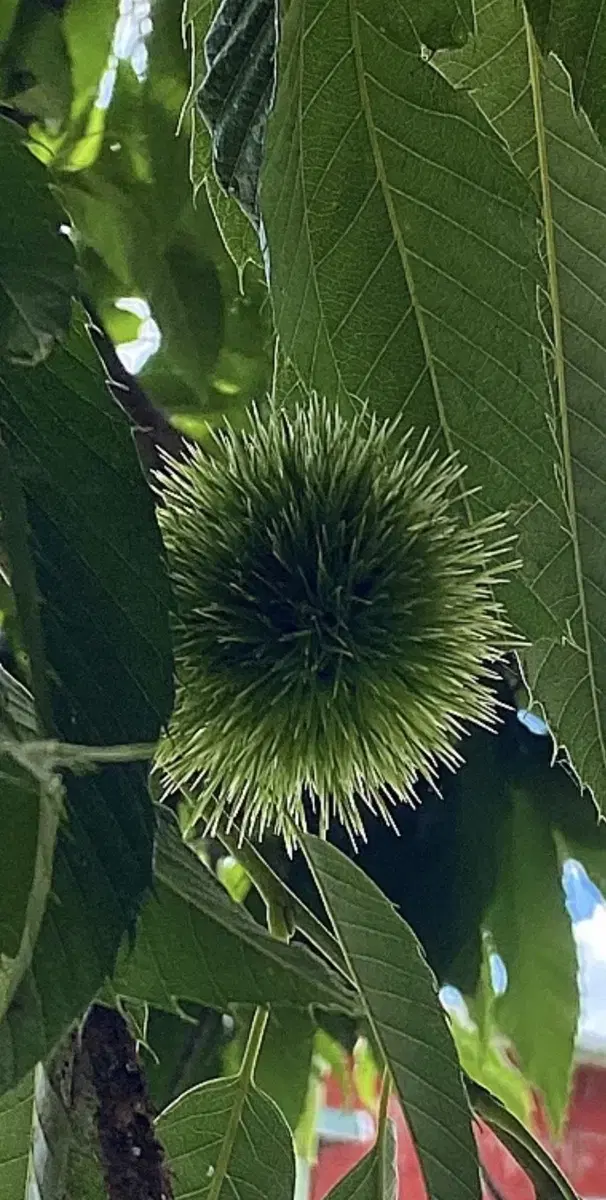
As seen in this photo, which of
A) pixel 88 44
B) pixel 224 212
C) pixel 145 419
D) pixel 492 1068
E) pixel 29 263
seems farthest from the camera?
pixel 492 1068

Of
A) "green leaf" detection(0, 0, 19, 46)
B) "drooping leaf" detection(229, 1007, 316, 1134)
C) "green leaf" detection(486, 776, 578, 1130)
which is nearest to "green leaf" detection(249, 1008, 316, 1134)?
"drooping leaf" detection(229, 1007, 316, 1134)

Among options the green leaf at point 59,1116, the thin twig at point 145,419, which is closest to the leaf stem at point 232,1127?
the green leaf at point 59,1116

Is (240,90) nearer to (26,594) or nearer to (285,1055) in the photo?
(26,594)

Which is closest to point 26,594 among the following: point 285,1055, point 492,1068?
point 285,1055

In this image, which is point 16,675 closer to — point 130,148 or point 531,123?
point 531,123

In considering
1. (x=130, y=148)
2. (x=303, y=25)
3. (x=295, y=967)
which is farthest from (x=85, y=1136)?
(x=130, y=148)

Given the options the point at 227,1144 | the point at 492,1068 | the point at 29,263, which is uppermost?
the point at 29,263

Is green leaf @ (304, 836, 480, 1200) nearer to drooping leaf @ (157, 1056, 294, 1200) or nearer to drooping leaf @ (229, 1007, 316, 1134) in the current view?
drooping leaf @ (157, 1056, 294, 1200)
